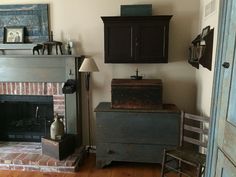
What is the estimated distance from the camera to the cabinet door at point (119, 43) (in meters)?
2.86

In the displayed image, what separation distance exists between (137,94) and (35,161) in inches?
59.5

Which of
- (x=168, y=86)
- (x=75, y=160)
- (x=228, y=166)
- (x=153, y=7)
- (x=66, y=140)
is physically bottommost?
(x=75, y=160)

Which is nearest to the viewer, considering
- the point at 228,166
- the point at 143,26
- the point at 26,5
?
the point at 228,166

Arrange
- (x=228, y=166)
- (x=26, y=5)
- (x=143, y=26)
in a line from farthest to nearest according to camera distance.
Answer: (x=26, y=5) → (x=143, y=26) → (x=228, y=166)

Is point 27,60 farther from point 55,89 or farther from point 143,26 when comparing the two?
point 143,26

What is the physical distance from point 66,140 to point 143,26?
1734 millimetres

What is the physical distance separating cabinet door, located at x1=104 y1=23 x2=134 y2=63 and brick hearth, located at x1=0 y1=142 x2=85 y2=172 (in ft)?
4.37

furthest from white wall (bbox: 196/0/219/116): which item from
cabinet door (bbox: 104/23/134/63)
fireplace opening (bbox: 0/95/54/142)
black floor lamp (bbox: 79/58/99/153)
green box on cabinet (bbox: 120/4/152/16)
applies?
fireplace opening (bbox: 0/95/54/142)

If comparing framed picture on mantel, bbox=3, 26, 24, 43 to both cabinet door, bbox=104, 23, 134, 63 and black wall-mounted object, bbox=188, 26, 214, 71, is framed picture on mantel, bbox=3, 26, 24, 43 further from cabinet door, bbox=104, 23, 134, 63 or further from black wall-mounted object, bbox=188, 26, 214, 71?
black wall-mounted object, bbox=188, 26, 214, 71

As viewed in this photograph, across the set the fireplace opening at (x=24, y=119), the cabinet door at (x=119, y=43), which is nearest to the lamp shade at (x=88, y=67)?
the cabinet door at (x=119, y=43)

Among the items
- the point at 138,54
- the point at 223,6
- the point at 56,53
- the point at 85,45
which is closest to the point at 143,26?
the point at 138,54

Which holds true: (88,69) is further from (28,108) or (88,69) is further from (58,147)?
(28,108)

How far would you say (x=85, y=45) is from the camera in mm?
3152

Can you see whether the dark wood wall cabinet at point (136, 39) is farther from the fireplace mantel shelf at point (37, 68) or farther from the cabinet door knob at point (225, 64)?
the cabinet door knob at point (225, 64)
